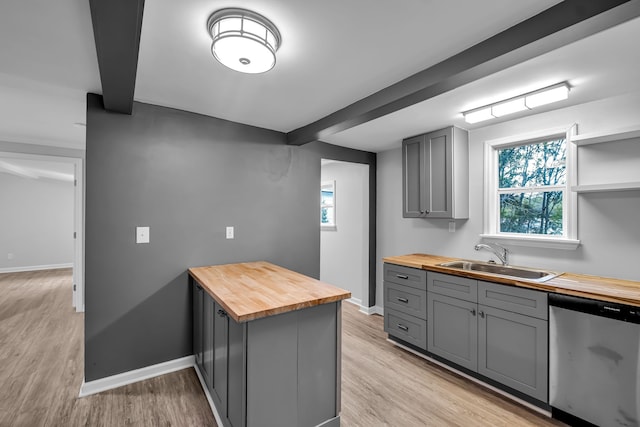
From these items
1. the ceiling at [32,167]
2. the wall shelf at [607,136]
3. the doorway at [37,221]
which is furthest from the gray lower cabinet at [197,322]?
the doorway at [37,221]

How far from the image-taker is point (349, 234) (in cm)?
466

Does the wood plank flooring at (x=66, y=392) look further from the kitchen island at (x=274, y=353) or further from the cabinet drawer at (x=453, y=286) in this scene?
the cabinet drawer at (x=453, y=286)

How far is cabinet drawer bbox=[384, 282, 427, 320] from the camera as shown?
9.20 feet

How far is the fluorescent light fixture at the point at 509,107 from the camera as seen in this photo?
225cm

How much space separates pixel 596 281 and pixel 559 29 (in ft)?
5.89

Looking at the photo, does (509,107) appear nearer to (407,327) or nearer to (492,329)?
(492,329)

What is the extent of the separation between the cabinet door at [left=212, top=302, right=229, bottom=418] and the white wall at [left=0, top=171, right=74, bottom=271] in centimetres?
747

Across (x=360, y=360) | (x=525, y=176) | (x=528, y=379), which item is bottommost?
(x=360, y=360)

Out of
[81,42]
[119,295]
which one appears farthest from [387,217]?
[81,42]

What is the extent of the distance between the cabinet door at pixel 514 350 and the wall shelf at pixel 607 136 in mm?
1395

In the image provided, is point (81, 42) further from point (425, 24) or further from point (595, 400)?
point (595, 400)

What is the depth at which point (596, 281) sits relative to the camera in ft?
6.81

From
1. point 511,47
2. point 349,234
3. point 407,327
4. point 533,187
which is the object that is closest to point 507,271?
point 533,187

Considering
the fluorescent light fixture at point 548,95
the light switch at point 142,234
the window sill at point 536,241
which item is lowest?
the window sill at point 536,241
